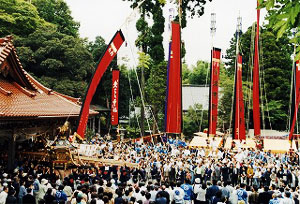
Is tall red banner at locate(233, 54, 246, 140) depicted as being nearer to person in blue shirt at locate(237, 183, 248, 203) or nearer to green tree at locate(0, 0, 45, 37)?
person in blue shirt at locate(237, 183, 248, 203)

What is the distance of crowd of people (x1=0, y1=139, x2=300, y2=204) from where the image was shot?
871 cm

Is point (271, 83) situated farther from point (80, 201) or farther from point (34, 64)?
point (80, 201)

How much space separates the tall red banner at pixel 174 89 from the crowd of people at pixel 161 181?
6.46ft

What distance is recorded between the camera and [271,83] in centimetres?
3734

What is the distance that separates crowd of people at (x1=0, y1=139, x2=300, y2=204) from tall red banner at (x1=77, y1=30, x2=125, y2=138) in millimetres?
1961

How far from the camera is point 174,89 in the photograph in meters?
16.9

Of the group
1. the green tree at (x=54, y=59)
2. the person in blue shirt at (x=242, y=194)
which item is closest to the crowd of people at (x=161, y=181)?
the person in blue shirt at (x=242, y=194)

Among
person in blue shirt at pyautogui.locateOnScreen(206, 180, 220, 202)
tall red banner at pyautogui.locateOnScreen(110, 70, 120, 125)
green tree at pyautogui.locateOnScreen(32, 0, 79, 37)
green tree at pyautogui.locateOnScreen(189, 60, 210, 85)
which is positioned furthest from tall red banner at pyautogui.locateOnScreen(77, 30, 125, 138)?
green tree at pyautogui.locateOnScreen(189, 60, 210, 85)

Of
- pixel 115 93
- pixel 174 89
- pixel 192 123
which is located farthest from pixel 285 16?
pixel 192 123

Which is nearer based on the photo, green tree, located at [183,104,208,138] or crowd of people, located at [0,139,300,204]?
crowd of people, located at [0,139,300,204]

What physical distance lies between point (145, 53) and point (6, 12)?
545 inches

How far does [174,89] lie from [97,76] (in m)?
6.73

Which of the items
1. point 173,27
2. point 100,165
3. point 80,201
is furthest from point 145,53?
point 80,201

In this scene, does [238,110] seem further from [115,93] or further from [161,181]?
[161,181]
